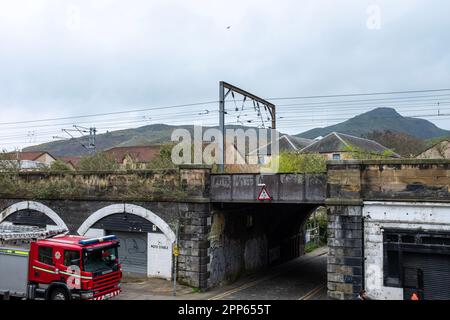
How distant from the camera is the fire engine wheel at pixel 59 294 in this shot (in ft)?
47.8

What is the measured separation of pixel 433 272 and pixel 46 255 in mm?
13995

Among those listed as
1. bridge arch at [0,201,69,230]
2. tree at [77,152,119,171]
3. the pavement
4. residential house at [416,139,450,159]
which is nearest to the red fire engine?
the pavement

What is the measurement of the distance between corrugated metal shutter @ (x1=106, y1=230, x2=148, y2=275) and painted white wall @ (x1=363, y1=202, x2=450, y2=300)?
405 inches

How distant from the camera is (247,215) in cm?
2320

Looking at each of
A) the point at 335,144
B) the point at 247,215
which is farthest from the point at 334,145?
the point at 247,215

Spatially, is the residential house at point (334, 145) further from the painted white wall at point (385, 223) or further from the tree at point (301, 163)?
the painted white wall at point (385, 223)

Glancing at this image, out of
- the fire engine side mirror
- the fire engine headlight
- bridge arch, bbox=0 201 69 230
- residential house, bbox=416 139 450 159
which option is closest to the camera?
the fire engine headlight

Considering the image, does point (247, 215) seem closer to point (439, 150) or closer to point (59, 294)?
point (439, 150)

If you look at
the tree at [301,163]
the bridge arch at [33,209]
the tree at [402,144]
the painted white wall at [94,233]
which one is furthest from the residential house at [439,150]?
the tree at [402,144]

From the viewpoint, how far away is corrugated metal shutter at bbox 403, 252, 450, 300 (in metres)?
14.7

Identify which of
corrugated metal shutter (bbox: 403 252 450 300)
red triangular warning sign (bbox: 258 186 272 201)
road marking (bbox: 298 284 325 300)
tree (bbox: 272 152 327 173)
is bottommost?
road marking (bbox: 298 284 325 300)

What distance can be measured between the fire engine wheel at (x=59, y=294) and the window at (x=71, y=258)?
0.99 metres

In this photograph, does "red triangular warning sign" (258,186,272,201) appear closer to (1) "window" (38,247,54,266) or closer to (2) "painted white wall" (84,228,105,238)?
(2) "painted white wall" (84,228,105,238)
